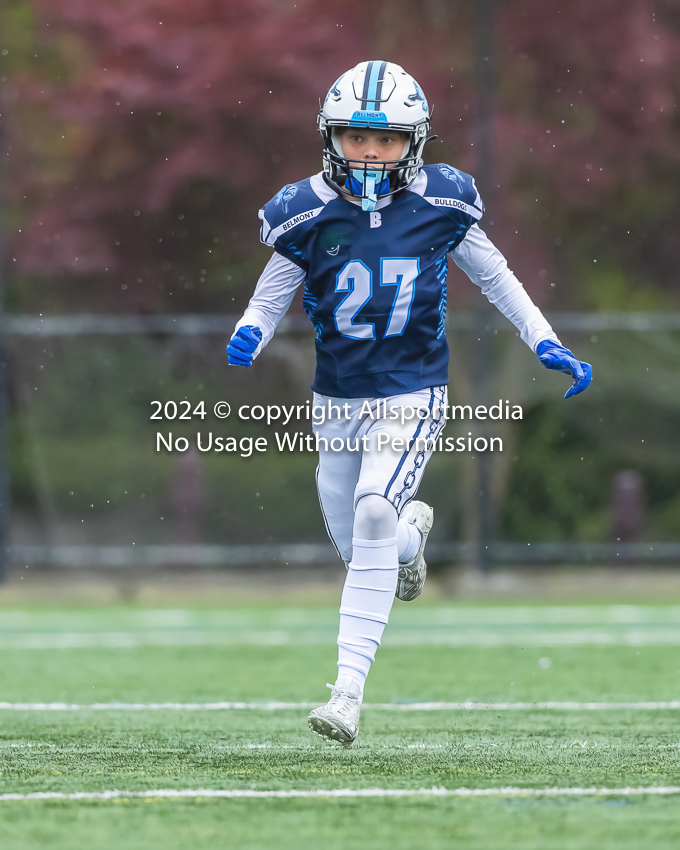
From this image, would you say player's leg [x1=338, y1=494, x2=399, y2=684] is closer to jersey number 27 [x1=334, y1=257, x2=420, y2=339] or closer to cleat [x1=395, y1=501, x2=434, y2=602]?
cleat [x1=395, y1=501, x2=434, y2=602]

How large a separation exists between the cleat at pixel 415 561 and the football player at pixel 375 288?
0.11ft

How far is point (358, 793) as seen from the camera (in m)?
3.73

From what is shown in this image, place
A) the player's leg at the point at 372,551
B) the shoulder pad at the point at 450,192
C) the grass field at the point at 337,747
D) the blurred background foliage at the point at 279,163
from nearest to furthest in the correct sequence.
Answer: the grass field at the point at 337,747 < the player's leg at the point at 372,551 < the shoulder pad at the point at 450,192 < the blurred background foliage at the point at 279,163

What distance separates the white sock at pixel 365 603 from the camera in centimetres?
450

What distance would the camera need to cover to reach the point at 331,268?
4.85 m

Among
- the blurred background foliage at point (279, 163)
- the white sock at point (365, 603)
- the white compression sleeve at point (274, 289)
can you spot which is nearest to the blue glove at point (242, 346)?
the white compression sleeve at point (274, 289)

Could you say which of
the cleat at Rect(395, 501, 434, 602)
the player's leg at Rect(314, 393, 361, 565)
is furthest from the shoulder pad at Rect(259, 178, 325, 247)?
the cleat at Rect(395, 501, 434, 602)

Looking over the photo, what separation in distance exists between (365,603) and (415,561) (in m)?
0.64

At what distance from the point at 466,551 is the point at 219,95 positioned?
4.13 metres

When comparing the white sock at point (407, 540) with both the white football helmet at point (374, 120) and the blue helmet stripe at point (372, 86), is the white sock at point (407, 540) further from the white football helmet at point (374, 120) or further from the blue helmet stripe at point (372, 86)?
the blue helmet stripe at point (372, 86)

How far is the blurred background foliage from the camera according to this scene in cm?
1182

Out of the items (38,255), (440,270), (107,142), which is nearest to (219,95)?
(107,142)

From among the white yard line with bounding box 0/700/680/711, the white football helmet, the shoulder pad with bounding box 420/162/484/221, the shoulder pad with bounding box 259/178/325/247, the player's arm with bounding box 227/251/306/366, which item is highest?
the white football helmet

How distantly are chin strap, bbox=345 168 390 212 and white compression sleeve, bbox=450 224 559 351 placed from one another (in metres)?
0.39
